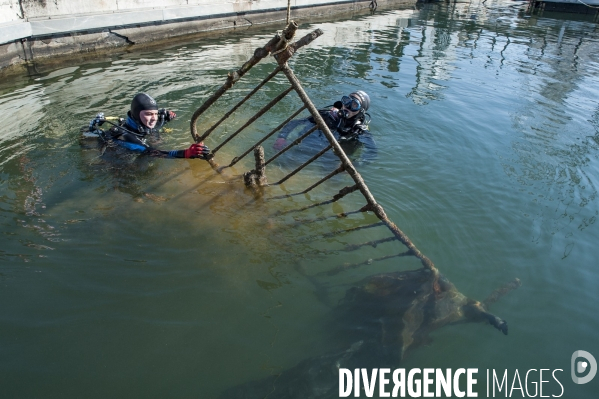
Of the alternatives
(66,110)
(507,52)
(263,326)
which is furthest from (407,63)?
(263,326)

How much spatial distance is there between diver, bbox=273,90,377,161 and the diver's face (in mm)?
1941

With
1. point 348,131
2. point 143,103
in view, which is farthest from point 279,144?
point 143,103

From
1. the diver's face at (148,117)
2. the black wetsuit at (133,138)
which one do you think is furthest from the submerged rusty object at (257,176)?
the diver's face at (148,117)

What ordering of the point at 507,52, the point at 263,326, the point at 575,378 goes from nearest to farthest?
1. the point at 575,378
2. the point at 263,326
3. the point at 507,52

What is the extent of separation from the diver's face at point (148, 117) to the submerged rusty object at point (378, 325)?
391 centimetres

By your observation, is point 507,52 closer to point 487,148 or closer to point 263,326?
point 487,148

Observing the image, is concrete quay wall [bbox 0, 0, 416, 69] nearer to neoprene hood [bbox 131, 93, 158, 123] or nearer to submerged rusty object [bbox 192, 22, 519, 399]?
neoprene hood [bbox 131, 93, 158, 123]

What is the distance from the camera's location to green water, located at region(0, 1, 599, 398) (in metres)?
3.37

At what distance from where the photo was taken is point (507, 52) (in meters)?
14.8

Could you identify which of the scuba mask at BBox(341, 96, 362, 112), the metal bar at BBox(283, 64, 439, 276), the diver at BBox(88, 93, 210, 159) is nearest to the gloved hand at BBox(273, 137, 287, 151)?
the scuba mask at BBox(341, 96, 362, 112)

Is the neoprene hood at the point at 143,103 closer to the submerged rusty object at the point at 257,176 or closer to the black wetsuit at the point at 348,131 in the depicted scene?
the submerged rusty object at the point at 257,176

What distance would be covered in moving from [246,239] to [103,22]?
1111 centimetres

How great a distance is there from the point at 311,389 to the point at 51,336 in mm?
2252

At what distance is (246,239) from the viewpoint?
15.4ft
